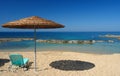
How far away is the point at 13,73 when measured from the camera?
6582 millimetres

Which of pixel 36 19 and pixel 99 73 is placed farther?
pixel 99 73

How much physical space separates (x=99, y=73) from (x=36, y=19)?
366 cm

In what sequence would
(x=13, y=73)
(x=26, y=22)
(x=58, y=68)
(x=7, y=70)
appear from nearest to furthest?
1. (x=26, y=22)
2. (x=13, y=73)
3. (x=7, y=70)
4. (x=58, y=68)

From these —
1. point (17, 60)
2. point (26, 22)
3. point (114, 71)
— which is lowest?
point (114, 71)

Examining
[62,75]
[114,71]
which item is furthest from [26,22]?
[114,71]

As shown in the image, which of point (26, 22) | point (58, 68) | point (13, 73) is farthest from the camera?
point (58, 68)

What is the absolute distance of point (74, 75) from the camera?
6.52 m

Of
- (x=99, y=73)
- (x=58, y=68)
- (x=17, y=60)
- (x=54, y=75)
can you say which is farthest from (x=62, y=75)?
(x=17, y=60)

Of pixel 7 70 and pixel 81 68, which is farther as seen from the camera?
pixel 81 68

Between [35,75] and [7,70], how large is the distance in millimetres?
1501

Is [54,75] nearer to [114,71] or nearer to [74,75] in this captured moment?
[74,75]

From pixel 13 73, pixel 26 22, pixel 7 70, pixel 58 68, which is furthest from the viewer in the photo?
pixel 58 68

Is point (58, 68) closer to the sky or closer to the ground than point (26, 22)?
closer to the ground

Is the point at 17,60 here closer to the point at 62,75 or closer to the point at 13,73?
the point at 13,73
